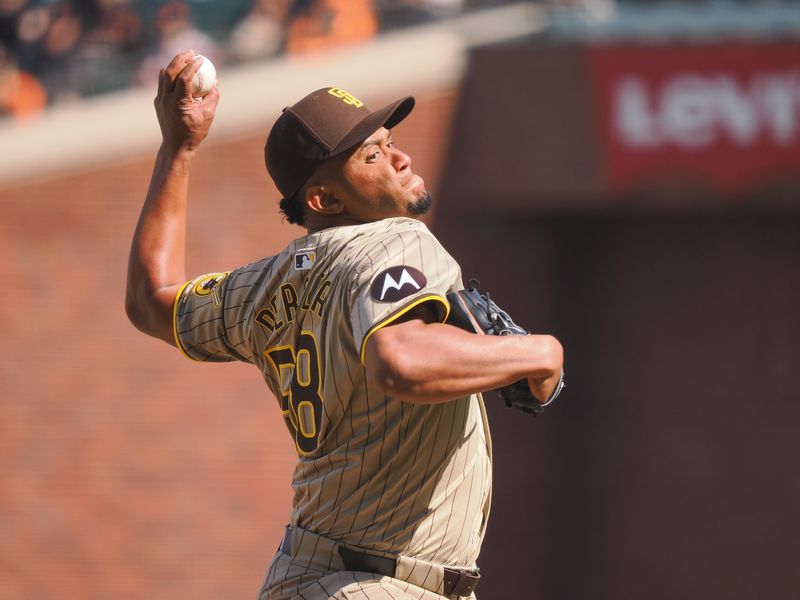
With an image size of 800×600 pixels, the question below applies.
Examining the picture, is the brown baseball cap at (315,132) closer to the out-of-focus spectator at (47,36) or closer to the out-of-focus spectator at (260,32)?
the out-of-focus spectator at (260,32)

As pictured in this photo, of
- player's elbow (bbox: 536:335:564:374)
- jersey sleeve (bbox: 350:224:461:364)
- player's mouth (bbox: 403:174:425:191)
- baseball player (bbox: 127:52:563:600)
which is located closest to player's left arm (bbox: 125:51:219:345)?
baseball player (bbox: 127:52:563:600)

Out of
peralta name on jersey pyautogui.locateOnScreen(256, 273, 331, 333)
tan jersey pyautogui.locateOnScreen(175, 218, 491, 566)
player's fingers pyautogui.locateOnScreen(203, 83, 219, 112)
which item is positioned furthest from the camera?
player's fingers pyautogui.locateOnScreen(203, 83, 219, 112)

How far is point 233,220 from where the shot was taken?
1132 cm

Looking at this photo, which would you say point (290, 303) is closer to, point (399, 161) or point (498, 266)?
point (399, 161)

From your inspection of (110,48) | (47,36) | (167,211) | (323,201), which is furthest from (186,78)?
(47,36)

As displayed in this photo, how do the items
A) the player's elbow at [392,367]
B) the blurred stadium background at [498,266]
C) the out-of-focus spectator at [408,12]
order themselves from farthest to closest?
the out-of-focus spectator at [408,12]
the blurred stadium background at [498,266]
the player's elbow at [392,367]

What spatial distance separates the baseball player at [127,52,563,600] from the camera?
2.78 m

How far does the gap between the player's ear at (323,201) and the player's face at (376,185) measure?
2 cm

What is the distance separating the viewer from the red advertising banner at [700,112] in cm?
1090

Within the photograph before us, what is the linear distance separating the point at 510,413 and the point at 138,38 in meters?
4.89

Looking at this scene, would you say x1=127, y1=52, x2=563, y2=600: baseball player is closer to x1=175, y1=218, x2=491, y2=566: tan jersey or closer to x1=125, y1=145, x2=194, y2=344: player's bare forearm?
x1=175, y1=218, x2=491, y2=566: tan jersey

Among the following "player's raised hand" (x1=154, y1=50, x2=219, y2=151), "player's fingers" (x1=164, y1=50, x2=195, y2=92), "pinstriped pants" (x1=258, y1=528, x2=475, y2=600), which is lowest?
"pinstriped pants" (x1=258, y1=528, x2=475, y2=600)

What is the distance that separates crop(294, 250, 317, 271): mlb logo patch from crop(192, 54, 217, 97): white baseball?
727 millimetres

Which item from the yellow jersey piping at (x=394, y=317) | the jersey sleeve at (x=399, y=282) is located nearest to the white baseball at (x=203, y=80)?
the jersey sleeve at (x=399, y=282)
